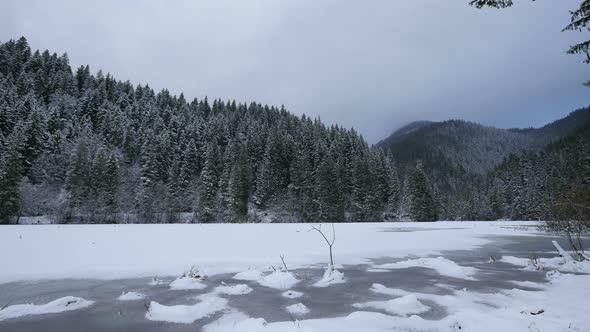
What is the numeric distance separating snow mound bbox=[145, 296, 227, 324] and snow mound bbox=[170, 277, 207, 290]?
1975 millimetres

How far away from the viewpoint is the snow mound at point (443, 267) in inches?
467

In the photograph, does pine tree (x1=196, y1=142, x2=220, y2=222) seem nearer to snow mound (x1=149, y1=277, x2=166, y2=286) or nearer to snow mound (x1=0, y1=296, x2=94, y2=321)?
snow mound (x1=149, y1=277, x2=166, y2=286)

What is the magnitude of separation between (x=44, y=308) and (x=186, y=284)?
354 centimetres

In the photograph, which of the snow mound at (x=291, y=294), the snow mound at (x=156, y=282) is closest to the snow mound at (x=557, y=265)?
the snow mound at (x=291, y=294)

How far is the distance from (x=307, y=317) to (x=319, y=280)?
389 centimetres

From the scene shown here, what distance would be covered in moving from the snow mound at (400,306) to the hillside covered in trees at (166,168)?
5732cm

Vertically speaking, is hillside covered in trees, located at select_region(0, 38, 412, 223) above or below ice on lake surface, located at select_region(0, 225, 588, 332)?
above

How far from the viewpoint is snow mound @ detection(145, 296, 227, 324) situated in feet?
22.5

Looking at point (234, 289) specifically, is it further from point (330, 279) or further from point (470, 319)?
point (470, 319)

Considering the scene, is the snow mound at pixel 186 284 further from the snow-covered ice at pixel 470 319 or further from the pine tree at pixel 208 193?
the pine tree at pixel 208 193

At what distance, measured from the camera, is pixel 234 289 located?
9375 millimetres

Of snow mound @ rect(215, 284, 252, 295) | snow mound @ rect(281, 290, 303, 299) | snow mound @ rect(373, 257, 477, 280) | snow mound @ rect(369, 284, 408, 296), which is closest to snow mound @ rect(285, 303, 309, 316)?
snow mound @ rect(281, 290, 303, 299)

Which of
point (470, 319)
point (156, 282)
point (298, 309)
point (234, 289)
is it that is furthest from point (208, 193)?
point (470, 319)

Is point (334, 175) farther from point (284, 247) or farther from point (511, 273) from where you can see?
point (511, 273)
